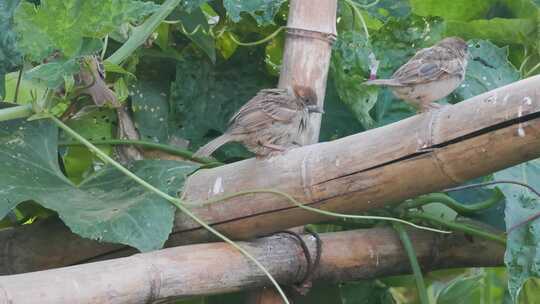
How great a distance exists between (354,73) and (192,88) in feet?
1.78

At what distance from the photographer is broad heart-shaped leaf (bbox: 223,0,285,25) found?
307 centimetres

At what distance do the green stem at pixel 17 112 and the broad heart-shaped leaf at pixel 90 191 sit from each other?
64mm

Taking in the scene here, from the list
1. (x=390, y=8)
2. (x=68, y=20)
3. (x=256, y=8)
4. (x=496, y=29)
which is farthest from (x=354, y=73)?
(x=68, y=20)

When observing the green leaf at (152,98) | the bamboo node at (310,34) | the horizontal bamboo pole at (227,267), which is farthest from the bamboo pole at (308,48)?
the green leaf at (152,98)

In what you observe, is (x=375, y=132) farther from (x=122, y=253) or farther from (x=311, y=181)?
(x=122, y=253)

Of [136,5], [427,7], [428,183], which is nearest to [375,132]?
[428,183]

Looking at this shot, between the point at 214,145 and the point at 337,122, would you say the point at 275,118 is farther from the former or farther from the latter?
the point at 337,122

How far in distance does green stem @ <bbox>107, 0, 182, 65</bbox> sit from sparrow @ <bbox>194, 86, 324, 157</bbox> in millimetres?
361

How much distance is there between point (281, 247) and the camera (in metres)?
2.72

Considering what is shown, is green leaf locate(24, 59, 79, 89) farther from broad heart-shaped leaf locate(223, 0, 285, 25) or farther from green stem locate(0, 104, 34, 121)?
broad heart-shaped leaf locate(223, 0, 285, 25)

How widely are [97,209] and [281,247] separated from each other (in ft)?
1.56

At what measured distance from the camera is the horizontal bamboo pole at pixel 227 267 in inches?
83.1

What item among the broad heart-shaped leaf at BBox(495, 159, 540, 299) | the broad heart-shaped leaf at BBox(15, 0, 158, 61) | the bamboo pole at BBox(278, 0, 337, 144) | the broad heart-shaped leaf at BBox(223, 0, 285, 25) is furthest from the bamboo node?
the broad heart-shaped leaf at BBox(495, 159, 540, 299)

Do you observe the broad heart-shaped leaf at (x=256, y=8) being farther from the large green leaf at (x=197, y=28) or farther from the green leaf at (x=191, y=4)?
the large green leaf at (x=197, y=28)
